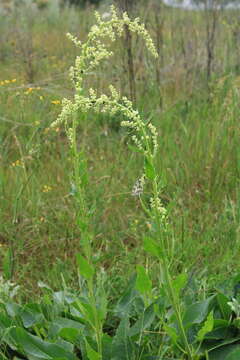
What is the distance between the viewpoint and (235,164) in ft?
10.3

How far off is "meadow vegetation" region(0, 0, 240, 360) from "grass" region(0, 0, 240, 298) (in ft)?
0.03

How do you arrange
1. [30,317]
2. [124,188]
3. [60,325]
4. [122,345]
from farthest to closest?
[124,188] < [30,317] < [60,325] < [122,345]

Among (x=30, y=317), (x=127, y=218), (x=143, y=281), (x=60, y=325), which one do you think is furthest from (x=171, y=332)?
(x=127, y=218)

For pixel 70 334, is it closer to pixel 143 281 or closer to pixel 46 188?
pixel 143 281

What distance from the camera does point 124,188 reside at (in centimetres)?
300

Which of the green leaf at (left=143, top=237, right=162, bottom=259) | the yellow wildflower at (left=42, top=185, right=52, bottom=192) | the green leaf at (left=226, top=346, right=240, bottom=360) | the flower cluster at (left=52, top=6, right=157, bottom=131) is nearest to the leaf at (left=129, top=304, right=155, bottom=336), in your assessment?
the green leaf at (left=226, top=346, right=240, bottom=360)

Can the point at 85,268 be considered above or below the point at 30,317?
above

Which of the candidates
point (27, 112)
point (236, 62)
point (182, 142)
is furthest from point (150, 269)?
point (236, 62)

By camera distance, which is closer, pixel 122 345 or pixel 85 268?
pixel 85 268

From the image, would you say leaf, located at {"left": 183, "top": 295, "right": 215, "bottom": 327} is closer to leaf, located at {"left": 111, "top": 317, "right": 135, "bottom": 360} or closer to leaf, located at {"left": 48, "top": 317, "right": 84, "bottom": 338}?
leaf, located at {"left": 111, "top": 317, "right": 135, "bottom": 360}

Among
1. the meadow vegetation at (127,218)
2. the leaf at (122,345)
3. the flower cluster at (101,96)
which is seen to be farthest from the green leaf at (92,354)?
the flower cluster at (101,96)

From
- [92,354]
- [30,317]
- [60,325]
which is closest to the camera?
[92,354]

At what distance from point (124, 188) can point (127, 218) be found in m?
0.21

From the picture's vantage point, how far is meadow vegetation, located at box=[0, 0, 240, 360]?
1.54m
